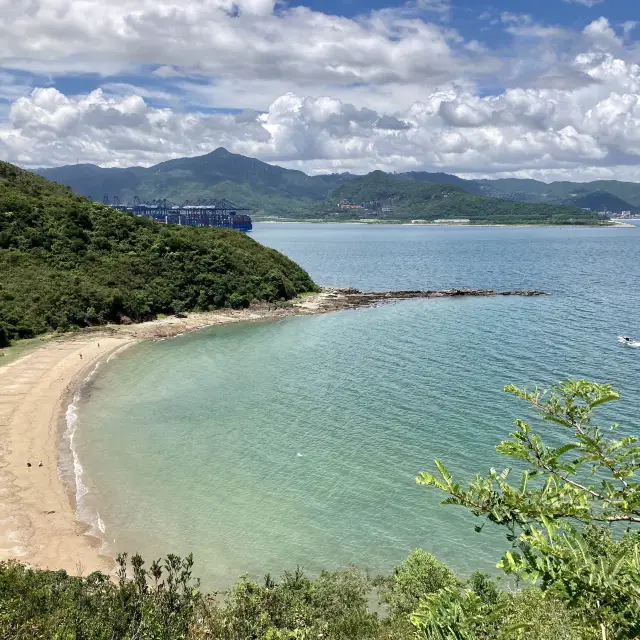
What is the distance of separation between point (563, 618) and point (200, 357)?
49731 millimetres

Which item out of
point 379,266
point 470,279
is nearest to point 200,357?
point 470,279

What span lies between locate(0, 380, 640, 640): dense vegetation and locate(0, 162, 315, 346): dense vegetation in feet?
171

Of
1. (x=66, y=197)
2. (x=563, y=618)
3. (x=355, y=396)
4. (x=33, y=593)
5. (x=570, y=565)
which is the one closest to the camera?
(x=570, y=565)

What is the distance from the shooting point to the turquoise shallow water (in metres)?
26.4

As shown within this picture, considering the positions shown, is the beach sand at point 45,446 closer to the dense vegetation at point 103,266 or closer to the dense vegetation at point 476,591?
the dense vegetation at point 476,591

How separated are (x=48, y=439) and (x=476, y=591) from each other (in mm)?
31044

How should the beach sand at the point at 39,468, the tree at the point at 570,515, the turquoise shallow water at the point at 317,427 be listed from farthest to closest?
the turquoise shallow water at the point at 317,427 → the beach sand at the point at 39,468 → the tree at the point at 570,515

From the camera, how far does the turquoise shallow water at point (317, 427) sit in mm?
26406

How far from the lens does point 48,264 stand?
3091 inches

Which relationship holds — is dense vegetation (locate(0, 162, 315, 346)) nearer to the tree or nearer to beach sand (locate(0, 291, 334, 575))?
beach sand (locate(0, 291, 334, 575))

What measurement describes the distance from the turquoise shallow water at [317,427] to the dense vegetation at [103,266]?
1278 centimetres

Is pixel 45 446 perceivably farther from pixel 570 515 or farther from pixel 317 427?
pixel 570 515

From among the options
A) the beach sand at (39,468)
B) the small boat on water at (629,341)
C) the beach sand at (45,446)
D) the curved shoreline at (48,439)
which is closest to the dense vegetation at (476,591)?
the beach sand at (39,468)

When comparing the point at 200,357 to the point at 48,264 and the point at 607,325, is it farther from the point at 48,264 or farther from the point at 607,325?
the point at 607,325
